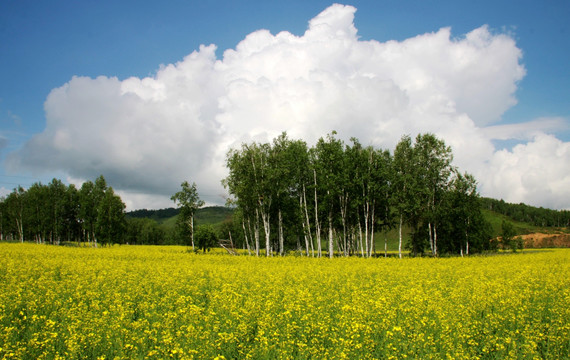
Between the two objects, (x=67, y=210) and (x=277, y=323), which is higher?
(x=67, y=210)

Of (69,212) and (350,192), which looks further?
(69,212)

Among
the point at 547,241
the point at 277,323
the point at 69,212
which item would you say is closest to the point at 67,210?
the point at 69,212

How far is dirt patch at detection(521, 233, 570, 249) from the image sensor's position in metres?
132

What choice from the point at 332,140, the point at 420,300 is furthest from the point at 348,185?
the point at 420,300

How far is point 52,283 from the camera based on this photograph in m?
13.3

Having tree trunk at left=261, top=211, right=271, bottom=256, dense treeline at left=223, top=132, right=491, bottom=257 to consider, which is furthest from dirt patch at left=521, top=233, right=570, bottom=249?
tree trunk at left=261, top=211, right=271, bottom=256

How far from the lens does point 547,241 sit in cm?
13812

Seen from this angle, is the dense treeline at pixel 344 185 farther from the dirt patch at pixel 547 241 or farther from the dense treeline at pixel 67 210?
the dirt patch at pixel 547 241

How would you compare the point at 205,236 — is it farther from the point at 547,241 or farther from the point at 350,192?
the point at 547,241

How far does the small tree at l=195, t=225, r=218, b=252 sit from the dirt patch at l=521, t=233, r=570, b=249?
449 ft

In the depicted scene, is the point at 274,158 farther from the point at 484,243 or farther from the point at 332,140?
the point at 484,243

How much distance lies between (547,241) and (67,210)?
178509mm

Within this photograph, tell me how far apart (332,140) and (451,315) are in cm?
3475

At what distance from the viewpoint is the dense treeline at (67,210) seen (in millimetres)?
68500
